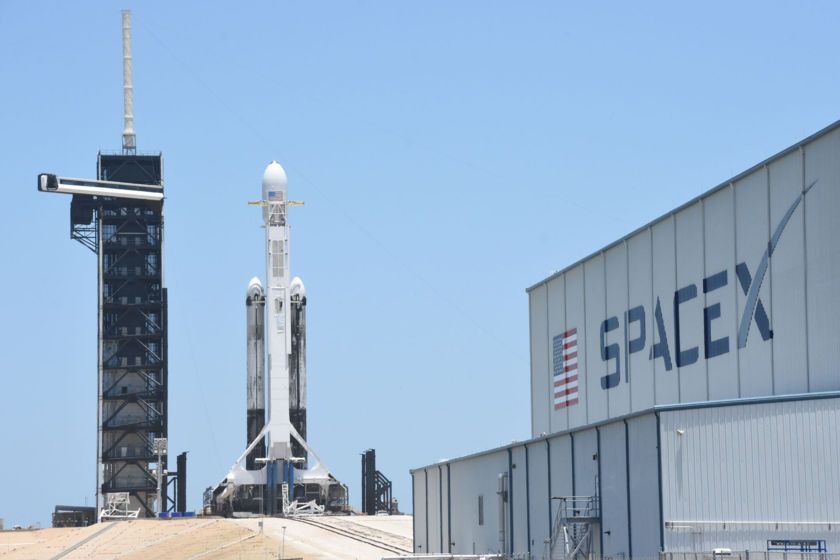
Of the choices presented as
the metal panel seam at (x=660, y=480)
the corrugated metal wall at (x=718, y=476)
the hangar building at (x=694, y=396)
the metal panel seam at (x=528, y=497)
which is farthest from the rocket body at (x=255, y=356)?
the metal panel seam at (x=660, y=480)

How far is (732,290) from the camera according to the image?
45688mm

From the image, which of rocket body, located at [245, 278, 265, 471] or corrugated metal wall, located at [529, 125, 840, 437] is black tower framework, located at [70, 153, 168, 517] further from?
corrugated metal wall, located at [529, 125, 840, 437]

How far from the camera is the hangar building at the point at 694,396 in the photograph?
37219 millimetres

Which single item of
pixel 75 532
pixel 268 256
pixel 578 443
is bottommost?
pixel 75 532

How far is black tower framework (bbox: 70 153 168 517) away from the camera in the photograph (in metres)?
101

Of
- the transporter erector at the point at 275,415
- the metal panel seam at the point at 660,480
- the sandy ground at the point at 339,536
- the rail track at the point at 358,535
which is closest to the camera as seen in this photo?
the metal panel seam at the point at 660,480

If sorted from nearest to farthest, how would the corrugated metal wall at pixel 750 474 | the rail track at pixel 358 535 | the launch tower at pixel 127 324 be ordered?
the corrugated metal wall at pixel 750 474, the rail track at pixel 358 535, the launch tower at pixel 127 324

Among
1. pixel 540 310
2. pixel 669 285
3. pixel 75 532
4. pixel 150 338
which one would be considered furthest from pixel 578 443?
pixel 150 338

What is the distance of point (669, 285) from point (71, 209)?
6214cm

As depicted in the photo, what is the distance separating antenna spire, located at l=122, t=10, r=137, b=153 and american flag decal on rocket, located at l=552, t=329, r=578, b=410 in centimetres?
5421

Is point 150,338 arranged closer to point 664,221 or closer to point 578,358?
point 578,358

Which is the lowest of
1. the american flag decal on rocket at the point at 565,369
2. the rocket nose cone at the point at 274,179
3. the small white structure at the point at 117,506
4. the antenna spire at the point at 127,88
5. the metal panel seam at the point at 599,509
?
the small white structure at the point at 117,506

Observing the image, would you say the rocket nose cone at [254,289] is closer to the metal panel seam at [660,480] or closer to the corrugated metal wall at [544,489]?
the corrugated metal wall at [544,489]

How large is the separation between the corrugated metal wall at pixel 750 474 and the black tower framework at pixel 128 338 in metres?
67.8
